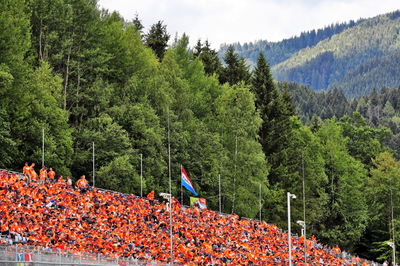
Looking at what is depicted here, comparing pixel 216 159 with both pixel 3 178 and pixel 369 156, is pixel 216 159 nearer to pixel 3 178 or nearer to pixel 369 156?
pixel 3 178

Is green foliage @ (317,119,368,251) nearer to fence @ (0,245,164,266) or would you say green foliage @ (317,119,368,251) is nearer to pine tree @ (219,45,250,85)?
pine tree @ (219,45,250,85)

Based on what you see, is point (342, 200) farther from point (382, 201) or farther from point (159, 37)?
point (159, 37)

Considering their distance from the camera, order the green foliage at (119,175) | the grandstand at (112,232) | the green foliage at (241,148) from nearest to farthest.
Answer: the grandstand at (112,232) → the green foliage at (119,175) → the green foliage at (241,148)

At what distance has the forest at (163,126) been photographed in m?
50.3

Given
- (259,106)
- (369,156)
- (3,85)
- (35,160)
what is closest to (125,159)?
(35,160)

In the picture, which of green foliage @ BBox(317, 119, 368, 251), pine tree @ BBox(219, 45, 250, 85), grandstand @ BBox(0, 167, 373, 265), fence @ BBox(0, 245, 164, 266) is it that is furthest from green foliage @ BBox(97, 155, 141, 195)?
green foliage @ BBox(317, 119, 368, 251)

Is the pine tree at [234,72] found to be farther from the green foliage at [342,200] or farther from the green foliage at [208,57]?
the green foliage at [342,200]

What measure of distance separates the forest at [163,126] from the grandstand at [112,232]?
21.5 feet

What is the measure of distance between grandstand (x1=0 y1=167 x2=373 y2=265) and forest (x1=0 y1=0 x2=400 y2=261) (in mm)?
6559

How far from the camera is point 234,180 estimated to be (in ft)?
217

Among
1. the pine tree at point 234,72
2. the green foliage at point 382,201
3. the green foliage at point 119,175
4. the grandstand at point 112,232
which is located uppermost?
the pine tree at point 234,72

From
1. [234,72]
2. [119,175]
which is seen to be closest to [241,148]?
[119,175]

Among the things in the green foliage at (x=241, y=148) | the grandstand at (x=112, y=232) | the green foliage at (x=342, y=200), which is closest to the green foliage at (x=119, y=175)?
the grandstand at (x=112, y=232)

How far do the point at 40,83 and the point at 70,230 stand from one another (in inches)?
689
